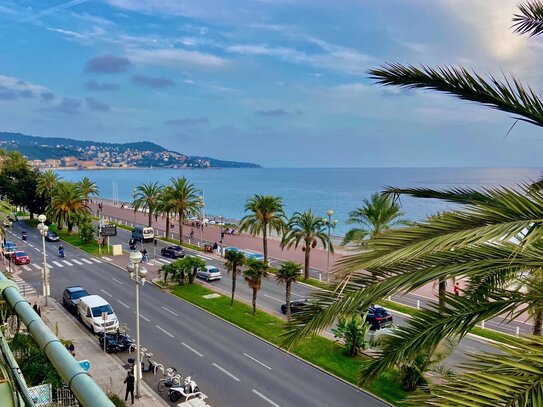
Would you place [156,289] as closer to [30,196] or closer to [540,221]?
[540,221]

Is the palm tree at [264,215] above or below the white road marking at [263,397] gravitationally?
above

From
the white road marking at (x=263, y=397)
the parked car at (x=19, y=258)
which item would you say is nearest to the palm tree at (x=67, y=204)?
the parked car at (x=19, y=258)

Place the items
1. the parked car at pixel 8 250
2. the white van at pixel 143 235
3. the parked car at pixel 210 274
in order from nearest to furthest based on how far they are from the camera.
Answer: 1. the parked car at pixel 210 274
2. the parked car at pixel 8 250
3. the white van at pixel 143 235

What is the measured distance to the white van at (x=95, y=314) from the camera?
2350 cm

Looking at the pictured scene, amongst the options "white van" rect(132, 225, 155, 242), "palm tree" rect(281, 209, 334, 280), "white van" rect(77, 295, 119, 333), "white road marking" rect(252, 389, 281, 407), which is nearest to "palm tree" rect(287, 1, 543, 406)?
A: "white road marking" rect(252, 389, 281, 407)

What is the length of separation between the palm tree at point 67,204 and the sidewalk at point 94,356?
92.0 ft

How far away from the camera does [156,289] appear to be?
3356 centimetres

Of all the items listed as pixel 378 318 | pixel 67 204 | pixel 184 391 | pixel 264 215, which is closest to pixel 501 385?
pixel 184 391

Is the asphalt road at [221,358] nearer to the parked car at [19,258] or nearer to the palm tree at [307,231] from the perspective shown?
the parked car at [19,258]

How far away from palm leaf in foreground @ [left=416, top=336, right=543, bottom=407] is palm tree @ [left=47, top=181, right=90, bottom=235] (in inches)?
2264

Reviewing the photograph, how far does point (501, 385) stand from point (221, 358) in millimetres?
19170

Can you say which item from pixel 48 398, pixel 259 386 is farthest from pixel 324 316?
pixel 259 386

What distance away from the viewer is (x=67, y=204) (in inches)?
2202

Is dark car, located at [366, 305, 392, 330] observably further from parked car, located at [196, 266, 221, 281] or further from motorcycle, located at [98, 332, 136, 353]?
parked car, located at [196, 266, 221, 281]
